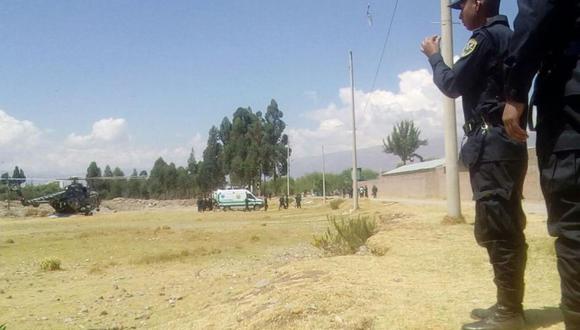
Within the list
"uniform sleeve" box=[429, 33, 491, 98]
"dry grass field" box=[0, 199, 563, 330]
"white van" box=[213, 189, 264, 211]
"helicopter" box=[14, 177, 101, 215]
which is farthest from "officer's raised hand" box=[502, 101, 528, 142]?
"helicopter" box=[14, 177, 101, 215]

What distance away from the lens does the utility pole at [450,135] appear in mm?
10227

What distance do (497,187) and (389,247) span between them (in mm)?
4437

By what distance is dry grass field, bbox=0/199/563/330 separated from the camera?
3.42 m

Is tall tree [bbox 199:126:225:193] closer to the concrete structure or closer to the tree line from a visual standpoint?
the tree line

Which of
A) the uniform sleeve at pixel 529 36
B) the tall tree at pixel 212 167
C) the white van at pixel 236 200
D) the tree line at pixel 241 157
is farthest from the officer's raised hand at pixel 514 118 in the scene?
the tall tree at pixel 212 167

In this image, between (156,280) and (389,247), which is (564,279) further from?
(156,280)

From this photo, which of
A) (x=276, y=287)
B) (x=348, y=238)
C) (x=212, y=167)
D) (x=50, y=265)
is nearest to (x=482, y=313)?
(x=276, y=287)

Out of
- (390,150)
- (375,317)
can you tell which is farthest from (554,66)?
(390,150)

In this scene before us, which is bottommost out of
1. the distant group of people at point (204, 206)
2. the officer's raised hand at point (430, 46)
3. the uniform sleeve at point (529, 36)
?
the distant group of people at point (204, 206)

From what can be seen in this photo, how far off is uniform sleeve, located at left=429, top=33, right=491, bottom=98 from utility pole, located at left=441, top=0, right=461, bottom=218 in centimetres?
785

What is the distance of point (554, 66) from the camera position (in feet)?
6.41

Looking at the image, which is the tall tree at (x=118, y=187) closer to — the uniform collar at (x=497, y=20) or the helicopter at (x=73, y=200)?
the helicopter at (x=73, y=200)

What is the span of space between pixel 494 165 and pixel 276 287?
9.08ft

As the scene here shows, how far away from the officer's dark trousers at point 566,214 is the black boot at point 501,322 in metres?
0.67
